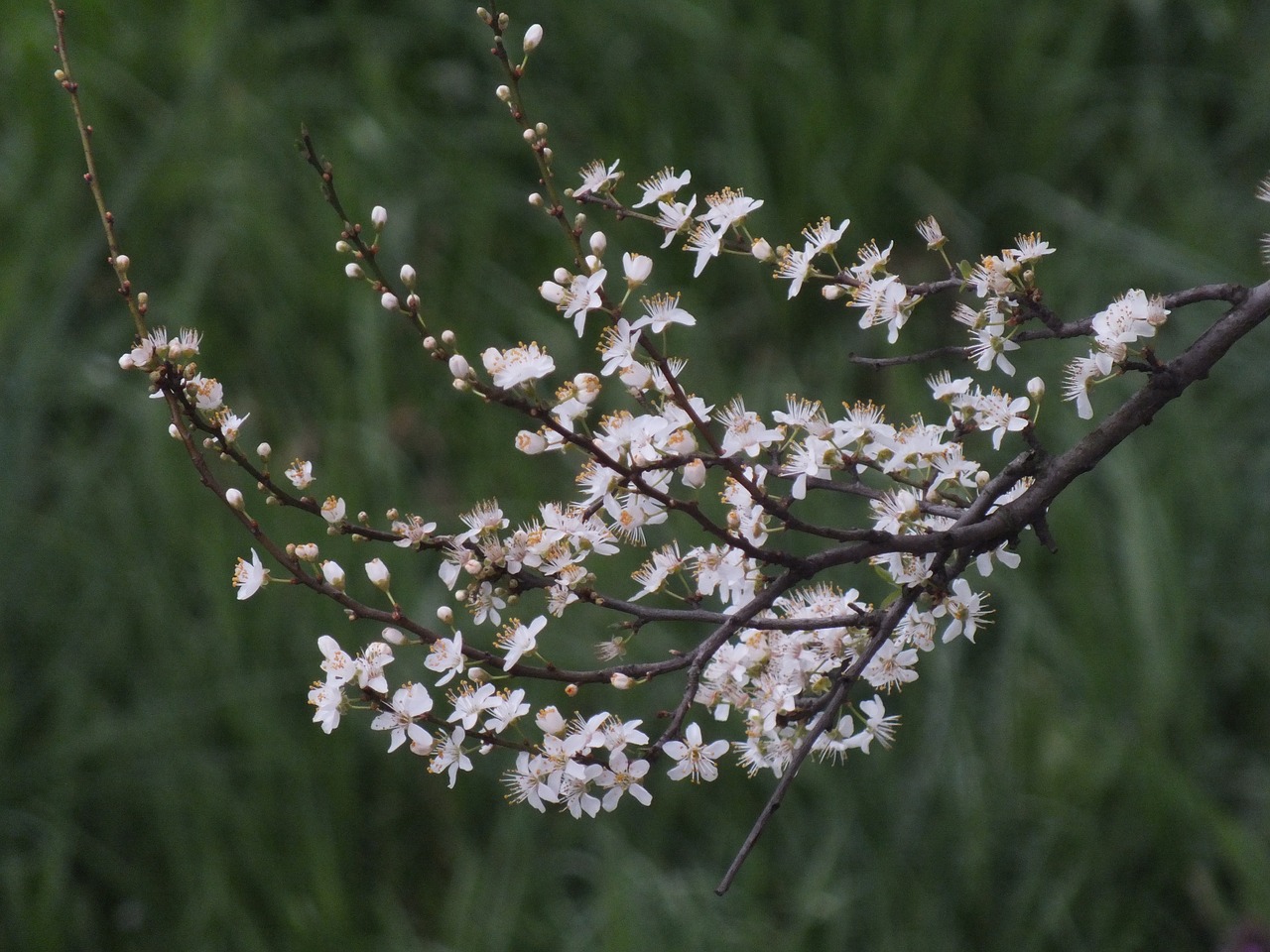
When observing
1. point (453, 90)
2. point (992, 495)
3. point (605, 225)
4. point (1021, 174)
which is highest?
point (453, 90)

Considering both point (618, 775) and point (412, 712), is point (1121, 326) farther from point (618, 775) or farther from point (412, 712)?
point (412, 712)

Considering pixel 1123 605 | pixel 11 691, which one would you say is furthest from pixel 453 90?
pixel 1123 605

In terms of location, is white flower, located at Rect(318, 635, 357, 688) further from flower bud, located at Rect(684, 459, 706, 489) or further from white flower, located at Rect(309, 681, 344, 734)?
flower bud, located at Rect(684, 459, 706, 489)

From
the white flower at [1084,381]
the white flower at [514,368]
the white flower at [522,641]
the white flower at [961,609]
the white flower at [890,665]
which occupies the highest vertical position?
the white flower at [1084,381]

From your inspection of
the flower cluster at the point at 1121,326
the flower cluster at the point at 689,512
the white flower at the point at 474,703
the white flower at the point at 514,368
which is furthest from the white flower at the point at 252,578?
Answer: the flower cluster at the point at 1121,326

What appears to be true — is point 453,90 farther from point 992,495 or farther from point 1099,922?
point 992,495

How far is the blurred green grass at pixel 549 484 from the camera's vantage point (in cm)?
304

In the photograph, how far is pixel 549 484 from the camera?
12.0 ft

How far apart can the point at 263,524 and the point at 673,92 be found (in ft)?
5.99

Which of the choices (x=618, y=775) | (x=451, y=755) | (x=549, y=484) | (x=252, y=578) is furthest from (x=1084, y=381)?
(x=549, y=484)

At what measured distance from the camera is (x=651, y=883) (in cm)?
297

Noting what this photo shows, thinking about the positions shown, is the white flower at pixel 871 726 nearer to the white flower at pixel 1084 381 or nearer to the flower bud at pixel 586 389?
the white flower at pixel 1084 381

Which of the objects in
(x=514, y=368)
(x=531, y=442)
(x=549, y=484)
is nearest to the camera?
(x=514, y=368)

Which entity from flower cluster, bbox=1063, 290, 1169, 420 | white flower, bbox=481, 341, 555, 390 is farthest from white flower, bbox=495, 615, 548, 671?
flower cluster, bbox=1063, 290, 1169, 420
